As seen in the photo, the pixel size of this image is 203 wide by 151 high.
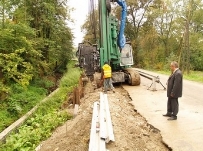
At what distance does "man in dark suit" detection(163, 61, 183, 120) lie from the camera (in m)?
7.22

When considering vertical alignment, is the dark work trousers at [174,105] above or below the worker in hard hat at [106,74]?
below

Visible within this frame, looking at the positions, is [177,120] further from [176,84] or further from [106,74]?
[106,74]

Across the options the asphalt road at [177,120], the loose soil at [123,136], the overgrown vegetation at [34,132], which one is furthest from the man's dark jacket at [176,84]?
the overgrown vegetation at [34,132]

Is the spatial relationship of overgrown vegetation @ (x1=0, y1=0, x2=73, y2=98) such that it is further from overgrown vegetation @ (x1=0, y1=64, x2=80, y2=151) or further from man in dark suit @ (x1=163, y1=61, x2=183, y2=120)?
man in dark suit @ (x1=163, y1=61, x2=183, y2=120)

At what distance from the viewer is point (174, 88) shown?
286 inches

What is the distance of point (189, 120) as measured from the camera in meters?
7.39

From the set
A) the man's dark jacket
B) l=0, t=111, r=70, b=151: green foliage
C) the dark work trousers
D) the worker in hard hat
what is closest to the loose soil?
l=0, t=111, r=70, b=151: green foliage

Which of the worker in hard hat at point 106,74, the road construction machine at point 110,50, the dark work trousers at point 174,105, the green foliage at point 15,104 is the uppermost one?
the road construction machine at point 110,50

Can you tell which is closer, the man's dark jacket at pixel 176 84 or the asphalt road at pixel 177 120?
the asphalt road at pixel 177 120

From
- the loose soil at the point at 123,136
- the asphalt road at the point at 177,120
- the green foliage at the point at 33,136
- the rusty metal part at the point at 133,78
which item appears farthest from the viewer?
the rusty metal part at the point at 133,78

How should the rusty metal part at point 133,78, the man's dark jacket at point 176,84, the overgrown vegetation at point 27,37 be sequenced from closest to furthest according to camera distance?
1. the man's dark jacket at point 176,84
2. the rusty metal part at point 133,78
3. the overgrown vegetation at point 27,37

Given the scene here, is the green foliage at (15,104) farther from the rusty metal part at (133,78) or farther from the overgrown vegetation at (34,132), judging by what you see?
the rusty metal part at (133,78)

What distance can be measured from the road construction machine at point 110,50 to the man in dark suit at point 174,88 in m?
6.13

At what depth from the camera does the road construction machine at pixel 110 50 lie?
13109mm
